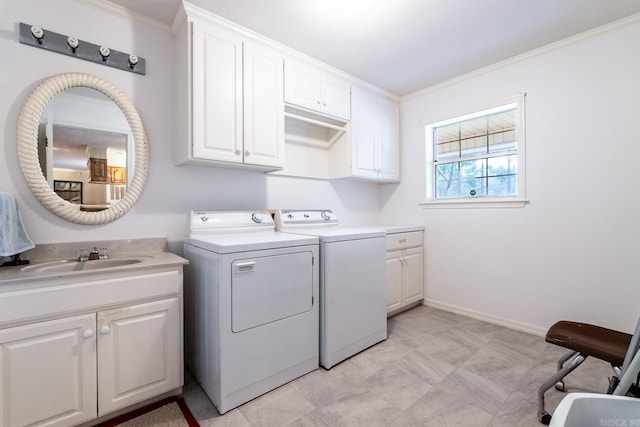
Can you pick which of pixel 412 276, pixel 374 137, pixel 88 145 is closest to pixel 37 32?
pixel 88 145

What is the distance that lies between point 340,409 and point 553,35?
3.16m

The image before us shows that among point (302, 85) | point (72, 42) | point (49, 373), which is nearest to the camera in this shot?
point (49, 373)

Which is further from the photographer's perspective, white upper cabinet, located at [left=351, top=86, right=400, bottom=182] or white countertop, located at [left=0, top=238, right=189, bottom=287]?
white upper cabinet, located at [left=351, top=86, right=400, bottom=182]

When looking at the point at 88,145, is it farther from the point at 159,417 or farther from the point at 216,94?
the point at 159,417

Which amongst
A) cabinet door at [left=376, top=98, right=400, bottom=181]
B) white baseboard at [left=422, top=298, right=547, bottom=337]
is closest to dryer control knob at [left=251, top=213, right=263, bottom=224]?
cabinet door at [left=376, top=98, right=400, bottom=181]

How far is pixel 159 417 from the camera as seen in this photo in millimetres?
1542

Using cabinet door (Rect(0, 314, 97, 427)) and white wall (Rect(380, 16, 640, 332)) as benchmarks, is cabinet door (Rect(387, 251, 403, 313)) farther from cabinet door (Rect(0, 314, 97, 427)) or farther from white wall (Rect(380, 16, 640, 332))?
cabinet door (Rect(0, 314, 97, 427))

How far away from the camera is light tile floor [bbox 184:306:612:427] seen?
1.54 metres

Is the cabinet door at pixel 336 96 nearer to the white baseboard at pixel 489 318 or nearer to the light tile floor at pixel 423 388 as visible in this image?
the light tile floor at pixel 423 388

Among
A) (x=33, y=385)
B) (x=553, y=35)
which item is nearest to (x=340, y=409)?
(x=33, y=385)

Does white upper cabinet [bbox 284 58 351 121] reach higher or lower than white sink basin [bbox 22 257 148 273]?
higher

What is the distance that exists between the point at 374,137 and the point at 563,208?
1.85 meters

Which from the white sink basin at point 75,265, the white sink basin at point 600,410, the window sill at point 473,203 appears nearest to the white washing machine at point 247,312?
the white sink basin at point 75,265

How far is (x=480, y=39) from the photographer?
7.57 ft
